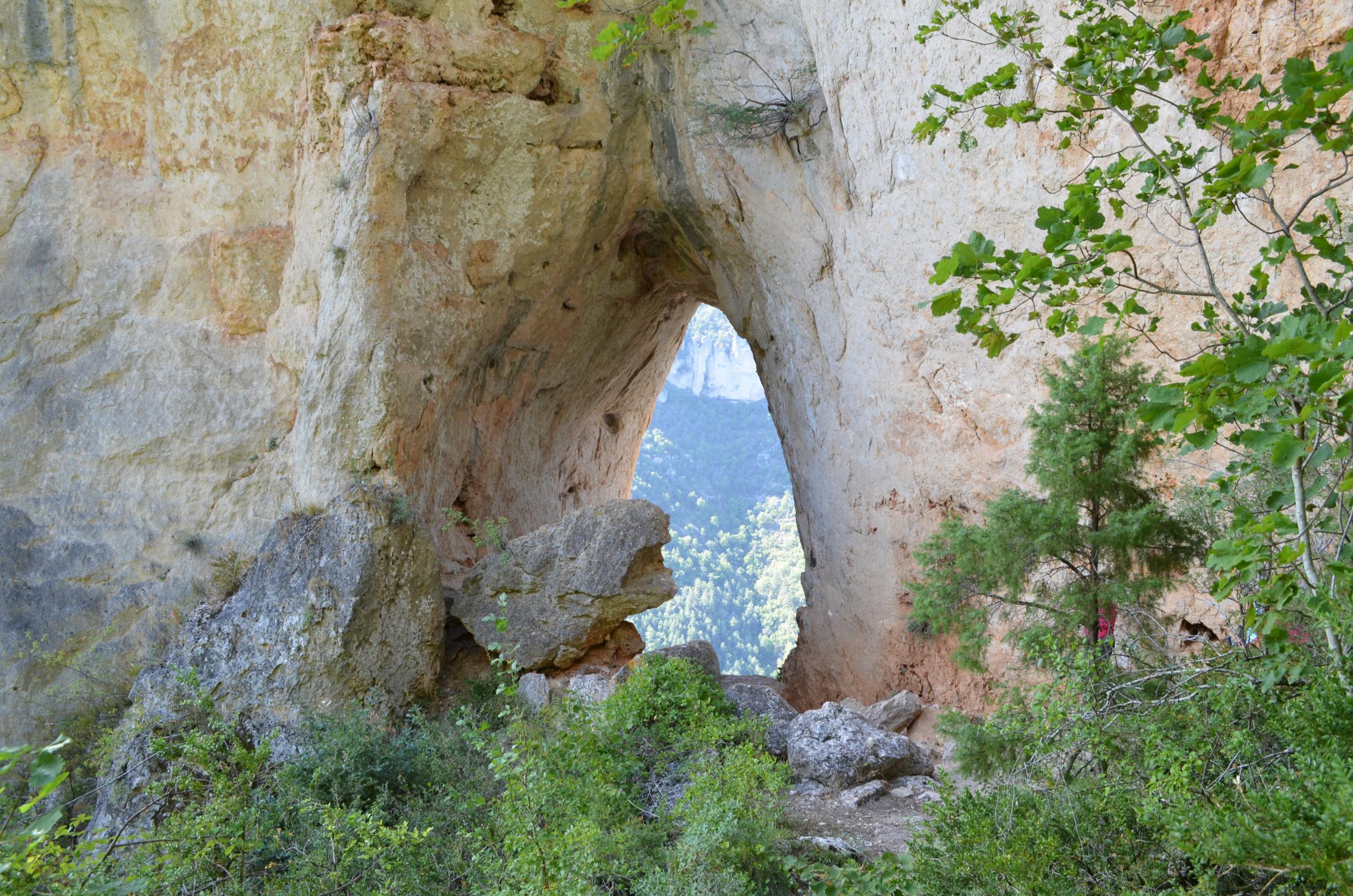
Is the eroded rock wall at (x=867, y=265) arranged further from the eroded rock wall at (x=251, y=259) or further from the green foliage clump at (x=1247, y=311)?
the green foliage clump at (x=1247, y=311)

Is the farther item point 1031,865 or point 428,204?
point 428,204

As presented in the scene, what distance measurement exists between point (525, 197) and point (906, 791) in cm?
710

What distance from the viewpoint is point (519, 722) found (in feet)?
15.5

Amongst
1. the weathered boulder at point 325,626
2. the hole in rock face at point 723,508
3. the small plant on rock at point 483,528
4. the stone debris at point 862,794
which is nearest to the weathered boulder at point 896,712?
the stone debris at point 862,794

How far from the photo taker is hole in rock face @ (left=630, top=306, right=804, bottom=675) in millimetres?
43188

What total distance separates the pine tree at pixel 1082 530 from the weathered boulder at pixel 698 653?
152 inches

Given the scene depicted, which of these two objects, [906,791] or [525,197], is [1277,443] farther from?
[525,197]

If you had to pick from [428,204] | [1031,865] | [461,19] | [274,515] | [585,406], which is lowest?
[274,515]

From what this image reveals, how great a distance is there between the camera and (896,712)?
321 inches

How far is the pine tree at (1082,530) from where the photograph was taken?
519 centimetres

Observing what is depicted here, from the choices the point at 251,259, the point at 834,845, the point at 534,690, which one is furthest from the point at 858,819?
the point at 251,259

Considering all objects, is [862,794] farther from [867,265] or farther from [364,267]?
[364,267]

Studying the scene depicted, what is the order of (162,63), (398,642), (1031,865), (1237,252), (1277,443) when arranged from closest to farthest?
(1277,443) < (1031,865) < (1237,252) < (398,642) < (162,63)

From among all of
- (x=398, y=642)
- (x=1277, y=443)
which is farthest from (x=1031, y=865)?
(x=398, y=642)
